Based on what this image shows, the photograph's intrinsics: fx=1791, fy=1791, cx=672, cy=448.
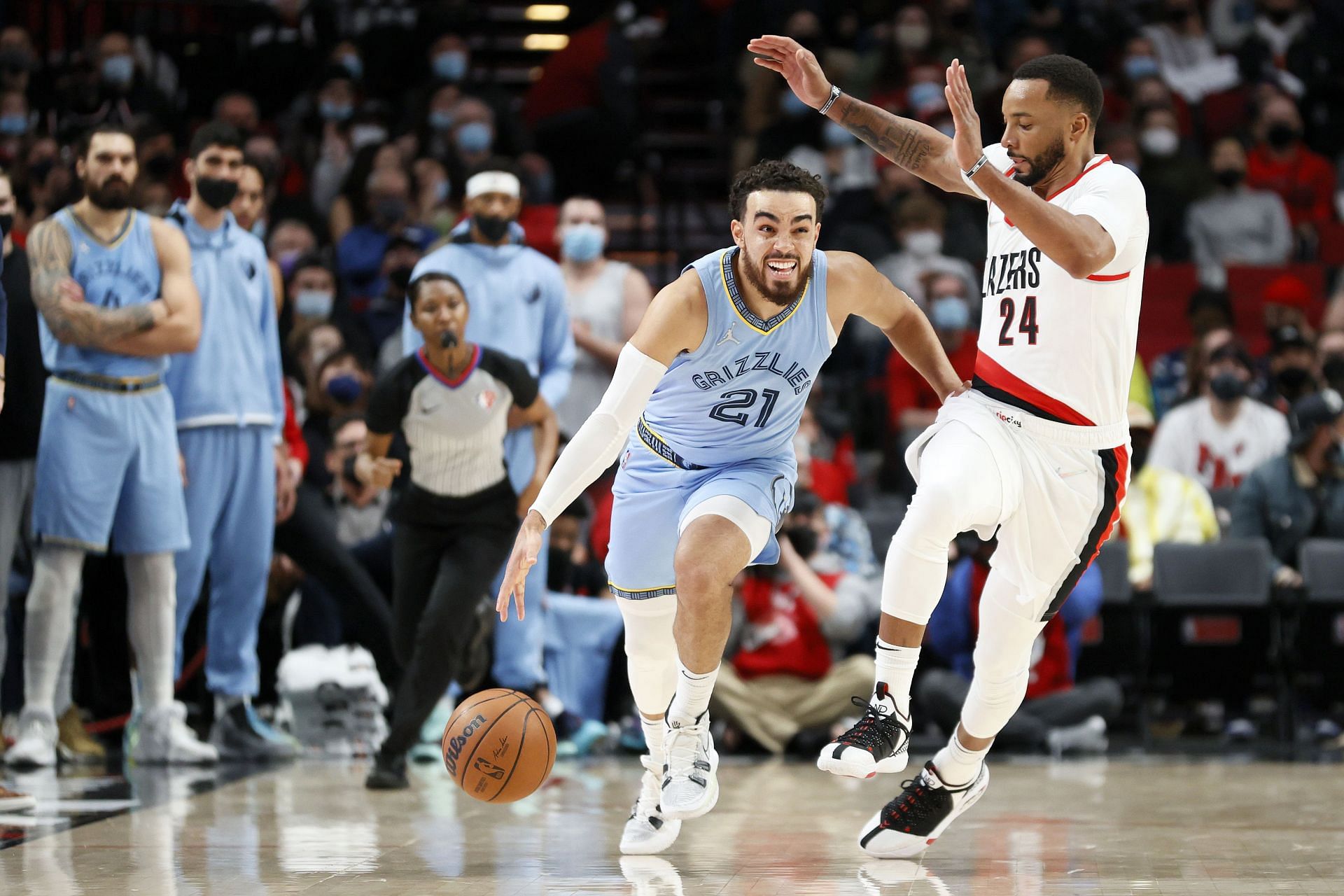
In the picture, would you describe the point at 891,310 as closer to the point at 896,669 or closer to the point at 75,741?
the point at 896,669

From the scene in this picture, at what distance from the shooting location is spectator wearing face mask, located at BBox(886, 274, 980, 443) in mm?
10453

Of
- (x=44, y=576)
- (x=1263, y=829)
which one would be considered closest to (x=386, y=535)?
(x=44, y=576)

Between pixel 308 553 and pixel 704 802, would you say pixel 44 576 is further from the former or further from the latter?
pixel 704 802

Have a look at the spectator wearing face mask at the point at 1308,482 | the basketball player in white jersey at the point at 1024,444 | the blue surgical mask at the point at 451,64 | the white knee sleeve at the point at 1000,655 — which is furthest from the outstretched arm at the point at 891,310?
the blue surgical mask at the point at 451,64

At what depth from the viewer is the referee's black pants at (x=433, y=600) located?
280 inches

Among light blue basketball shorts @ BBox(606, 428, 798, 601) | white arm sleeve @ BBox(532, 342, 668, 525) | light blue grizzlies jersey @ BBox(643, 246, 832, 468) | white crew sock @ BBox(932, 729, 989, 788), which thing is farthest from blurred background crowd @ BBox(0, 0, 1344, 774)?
white crew sock @ BBox(932, 729, 989, 788)

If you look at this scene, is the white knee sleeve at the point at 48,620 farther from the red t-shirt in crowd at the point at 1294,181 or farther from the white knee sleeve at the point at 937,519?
the red t-shirt in crowd at the point at 1294,181

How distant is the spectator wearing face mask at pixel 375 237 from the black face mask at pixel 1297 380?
530 cm

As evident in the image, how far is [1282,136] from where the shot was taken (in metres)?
13.0

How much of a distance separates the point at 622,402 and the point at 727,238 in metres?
7.81

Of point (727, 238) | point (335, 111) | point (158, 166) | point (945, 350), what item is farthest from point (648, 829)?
point (335, 111)

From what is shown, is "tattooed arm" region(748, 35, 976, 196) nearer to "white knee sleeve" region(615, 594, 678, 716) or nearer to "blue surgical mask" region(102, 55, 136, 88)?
"white knee sleeve" region(615, 594, 678, 716)

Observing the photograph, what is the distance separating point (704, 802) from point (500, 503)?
2.47 metres

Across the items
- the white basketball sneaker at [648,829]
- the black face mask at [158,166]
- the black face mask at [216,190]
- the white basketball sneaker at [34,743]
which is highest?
the black face mask at [158,166]
